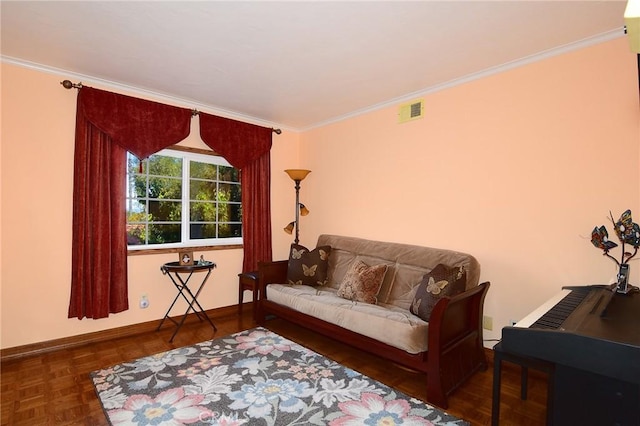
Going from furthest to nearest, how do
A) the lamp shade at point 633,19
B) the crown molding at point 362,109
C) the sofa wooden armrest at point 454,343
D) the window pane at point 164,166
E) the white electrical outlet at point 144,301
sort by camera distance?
the window pane at point 164,166, the white electrical outlet at point 144,301, the crown molding at point 362,109, the sofa wooden armrest at point 454,343, the lamp shade at point 633,19

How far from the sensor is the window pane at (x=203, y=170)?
3.81 metres

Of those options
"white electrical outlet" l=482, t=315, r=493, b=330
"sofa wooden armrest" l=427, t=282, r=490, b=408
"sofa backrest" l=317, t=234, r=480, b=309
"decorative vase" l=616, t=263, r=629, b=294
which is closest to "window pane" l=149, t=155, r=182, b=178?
"sofa backrest" l=317, t=234, r=480, b=309

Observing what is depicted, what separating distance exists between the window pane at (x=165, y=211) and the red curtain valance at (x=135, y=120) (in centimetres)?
56

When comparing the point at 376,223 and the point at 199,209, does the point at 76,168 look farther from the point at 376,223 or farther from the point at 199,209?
the point at 376,223

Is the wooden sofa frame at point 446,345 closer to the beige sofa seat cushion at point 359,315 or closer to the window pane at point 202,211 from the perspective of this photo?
the beige sofa seat cushion at point 359,315

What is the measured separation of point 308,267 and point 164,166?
1.92 meters

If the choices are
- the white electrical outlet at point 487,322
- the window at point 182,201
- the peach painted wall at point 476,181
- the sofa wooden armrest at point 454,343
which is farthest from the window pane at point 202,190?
the white electrical outlet at point 487,322

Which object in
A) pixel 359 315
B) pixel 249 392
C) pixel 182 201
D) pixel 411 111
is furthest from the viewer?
pixel 182 201

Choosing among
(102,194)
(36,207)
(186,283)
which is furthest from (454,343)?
(36,207)

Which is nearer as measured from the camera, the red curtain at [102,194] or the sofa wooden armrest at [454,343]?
the sofa wooden armrest at [454,343]

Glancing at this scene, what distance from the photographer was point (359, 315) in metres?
2.58

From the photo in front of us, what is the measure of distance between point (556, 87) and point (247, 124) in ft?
10.2

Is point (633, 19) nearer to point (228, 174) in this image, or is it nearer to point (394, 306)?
point (394, 306)

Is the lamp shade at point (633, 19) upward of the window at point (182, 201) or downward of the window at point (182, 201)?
upward
